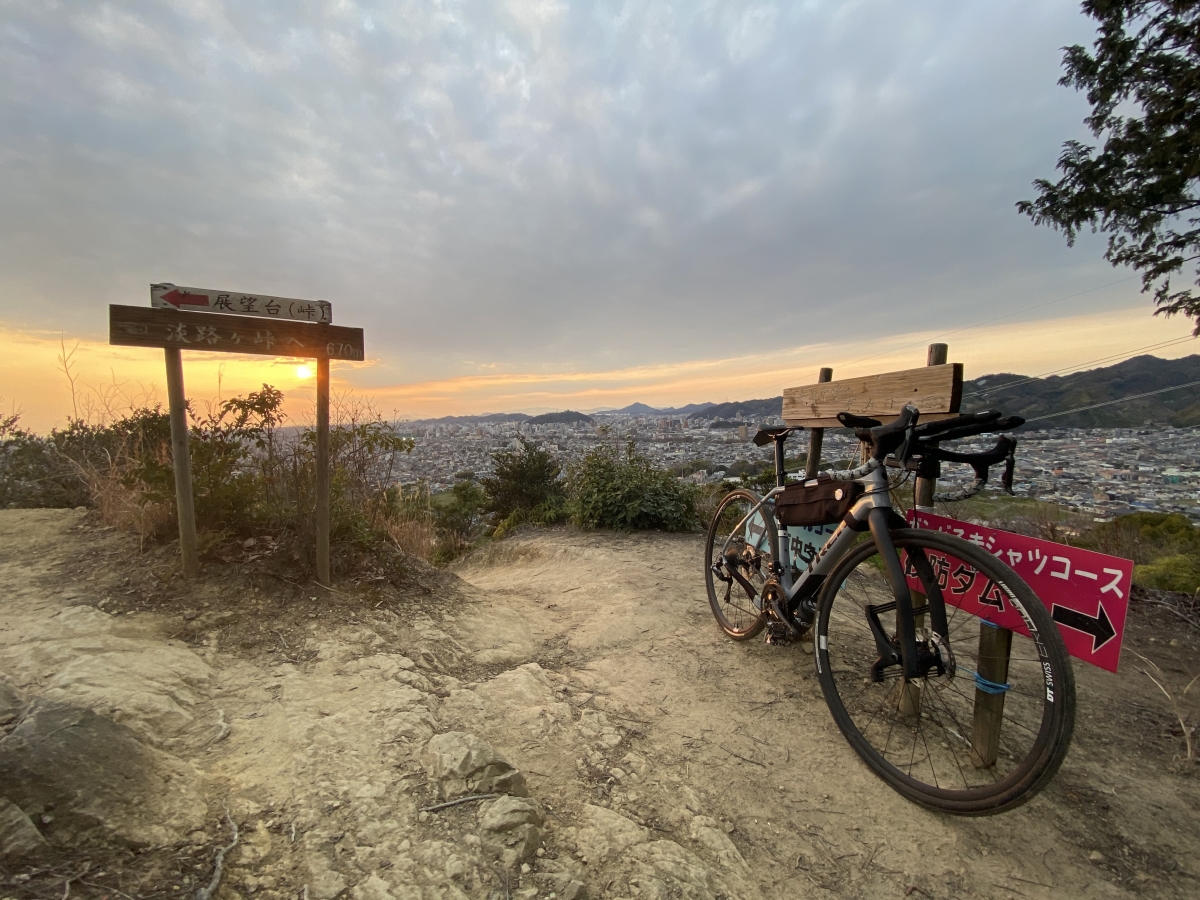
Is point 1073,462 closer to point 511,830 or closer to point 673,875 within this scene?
point 673,875

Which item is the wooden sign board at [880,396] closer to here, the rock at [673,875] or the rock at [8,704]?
the rock at [673,875]

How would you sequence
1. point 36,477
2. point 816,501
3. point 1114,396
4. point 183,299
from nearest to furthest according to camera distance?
point 816,501, point 183,299, point 36,477, point 1114,396

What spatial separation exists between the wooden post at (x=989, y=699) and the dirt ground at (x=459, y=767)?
243 millimetres

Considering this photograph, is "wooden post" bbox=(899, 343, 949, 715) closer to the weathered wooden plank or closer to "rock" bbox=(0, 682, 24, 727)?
"rock" bbox=(0, 682, 24, 727)

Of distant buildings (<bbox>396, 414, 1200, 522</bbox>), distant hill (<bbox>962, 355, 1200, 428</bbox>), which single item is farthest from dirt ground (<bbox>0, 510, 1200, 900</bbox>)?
distant hill (<bbox>962, 355, 1200, 428</bbox>)

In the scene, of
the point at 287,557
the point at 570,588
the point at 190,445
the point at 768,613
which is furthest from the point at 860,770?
the point at 190,445

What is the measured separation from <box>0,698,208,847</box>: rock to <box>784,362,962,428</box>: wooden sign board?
339 cm

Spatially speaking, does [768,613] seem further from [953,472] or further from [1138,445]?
[1138,445]

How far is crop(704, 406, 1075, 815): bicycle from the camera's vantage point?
1808 mm

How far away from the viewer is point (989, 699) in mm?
2186

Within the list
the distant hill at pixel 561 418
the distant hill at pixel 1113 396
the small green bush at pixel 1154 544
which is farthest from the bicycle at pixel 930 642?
the distant hill at pixel 561 418

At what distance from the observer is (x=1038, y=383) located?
36.2 feet

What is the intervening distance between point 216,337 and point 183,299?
0.31m

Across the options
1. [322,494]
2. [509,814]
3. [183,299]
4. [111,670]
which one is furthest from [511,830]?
[183,299]
